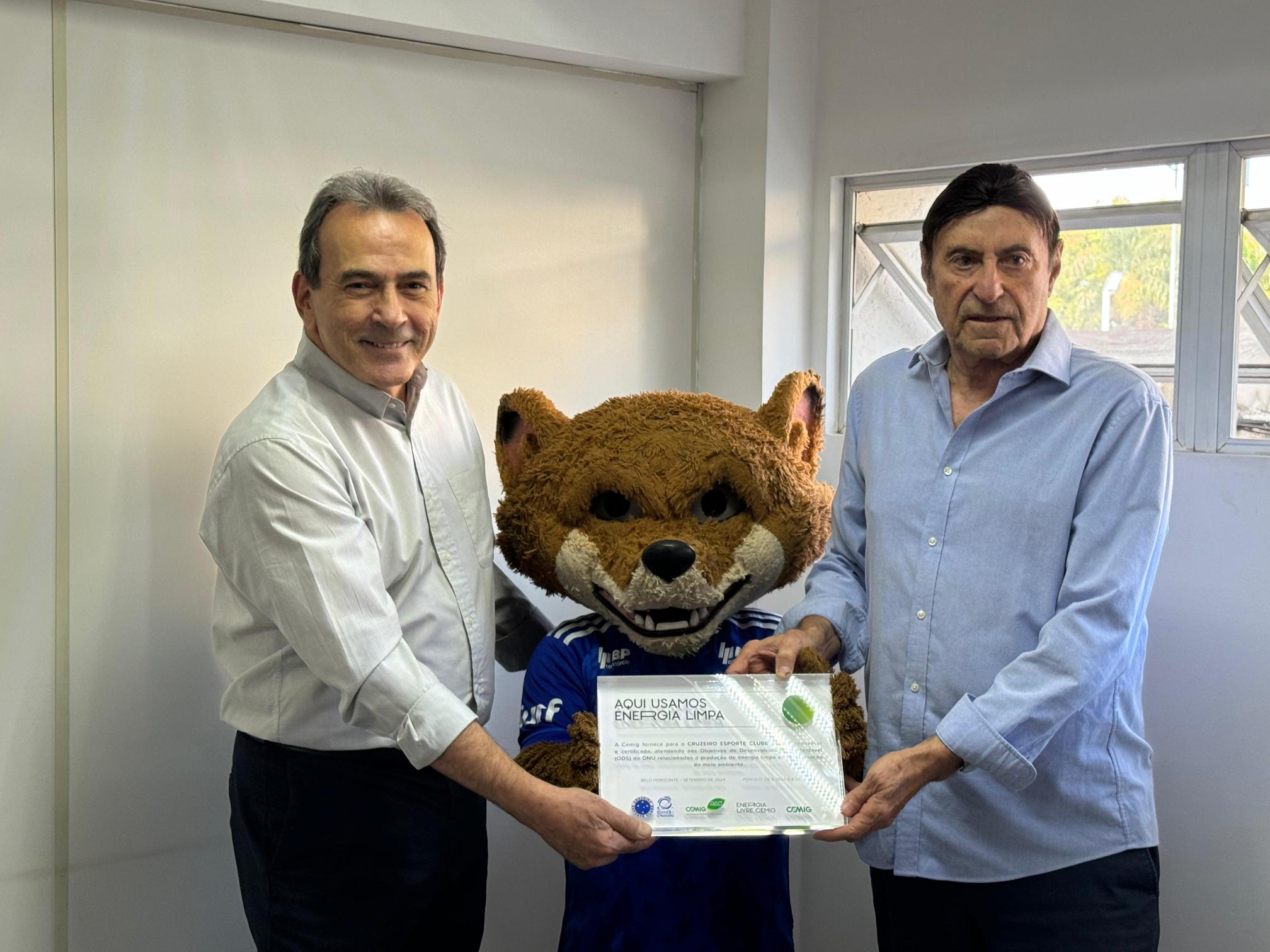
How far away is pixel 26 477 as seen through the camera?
2244mm

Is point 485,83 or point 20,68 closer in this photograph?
point 20,68

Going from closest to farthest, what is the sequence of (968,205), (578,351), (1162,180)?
(968,205) → (1162,180) → (578,351)

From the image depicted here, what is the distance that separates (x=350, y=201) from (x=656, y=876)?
1.21 m

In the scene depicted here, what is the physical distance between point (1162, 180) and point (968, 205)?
103 cm

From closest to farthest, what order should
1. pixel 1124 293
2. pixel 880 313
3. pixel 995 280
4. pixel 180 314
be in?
1. pixel 995 280
2. pixel 180 314
3. pixel 1124 293
4. pixel 880 313

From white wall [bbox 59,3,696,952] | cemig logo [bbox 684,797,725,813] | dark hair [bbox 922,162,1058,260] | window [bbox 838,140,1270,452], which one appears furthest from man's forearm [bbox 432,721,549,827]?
window [bbox 838,140,1270,452]

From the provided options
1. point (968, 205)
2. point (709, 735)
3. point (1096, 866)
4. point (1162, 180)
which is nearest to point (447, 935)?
point (709, 735)

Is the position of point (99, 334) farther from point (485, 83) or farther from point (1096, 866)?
point (1096, 866)

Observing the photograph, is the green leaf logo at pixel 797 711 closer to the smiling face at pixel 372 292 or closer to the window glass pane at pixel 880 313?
the smiling face at pixel 372 292

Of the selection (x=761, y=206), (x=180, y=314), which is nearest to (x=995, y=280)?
(x=761, y=206)

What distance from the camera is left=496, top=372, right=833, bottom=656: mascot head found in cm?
194

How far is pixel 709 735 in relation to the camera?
1.77m

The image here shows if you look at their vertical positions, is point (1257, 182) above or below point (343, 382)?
above

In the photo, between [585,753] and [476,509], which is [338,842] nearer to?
[585,753]
